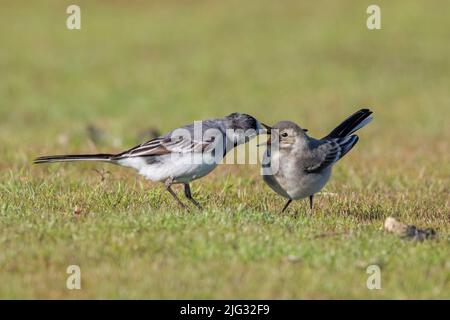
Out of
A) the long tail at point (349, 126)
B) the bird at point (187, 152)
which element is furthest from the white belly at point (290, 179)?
the long tail at point (349, 126)

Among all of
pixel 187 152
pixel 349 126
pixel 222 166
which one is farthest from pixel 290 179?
pixel 222 166

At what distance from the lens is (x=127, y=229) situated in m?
7.56

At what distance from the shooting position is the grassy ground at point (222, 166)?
6.83 metres

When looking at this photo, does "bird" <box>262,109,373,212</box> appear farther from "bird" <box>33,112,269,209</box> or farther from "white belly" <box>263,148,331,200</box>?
"bird" <box>33,112,269,209</box>

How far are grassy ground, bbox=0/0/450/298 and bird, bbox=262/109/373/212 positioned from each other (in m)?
0.41

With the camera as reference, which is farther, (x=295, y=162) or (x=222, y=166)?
(x=222, y=166)

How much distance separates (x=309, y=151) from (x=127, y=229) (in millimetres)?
2515

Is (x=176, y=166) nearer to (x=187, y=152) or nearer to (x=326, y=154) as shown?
(x=187, y=152)

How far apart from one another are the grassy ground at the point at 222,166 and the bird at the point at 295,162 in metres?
0.41

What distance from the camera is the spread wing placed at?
8.95m

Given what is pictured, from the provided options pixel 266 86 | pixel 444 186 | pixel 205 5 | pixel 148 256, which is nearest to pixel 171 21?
pixel 205 5

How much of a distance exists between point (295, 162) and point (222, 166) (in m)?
4.29

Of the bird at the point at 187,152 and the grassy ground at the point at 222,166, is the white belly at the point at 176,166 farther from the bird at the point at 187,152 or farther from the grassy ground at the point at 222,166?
the grassy ground at the point at 222,166

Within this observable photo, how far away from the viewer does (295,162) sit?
893cm
